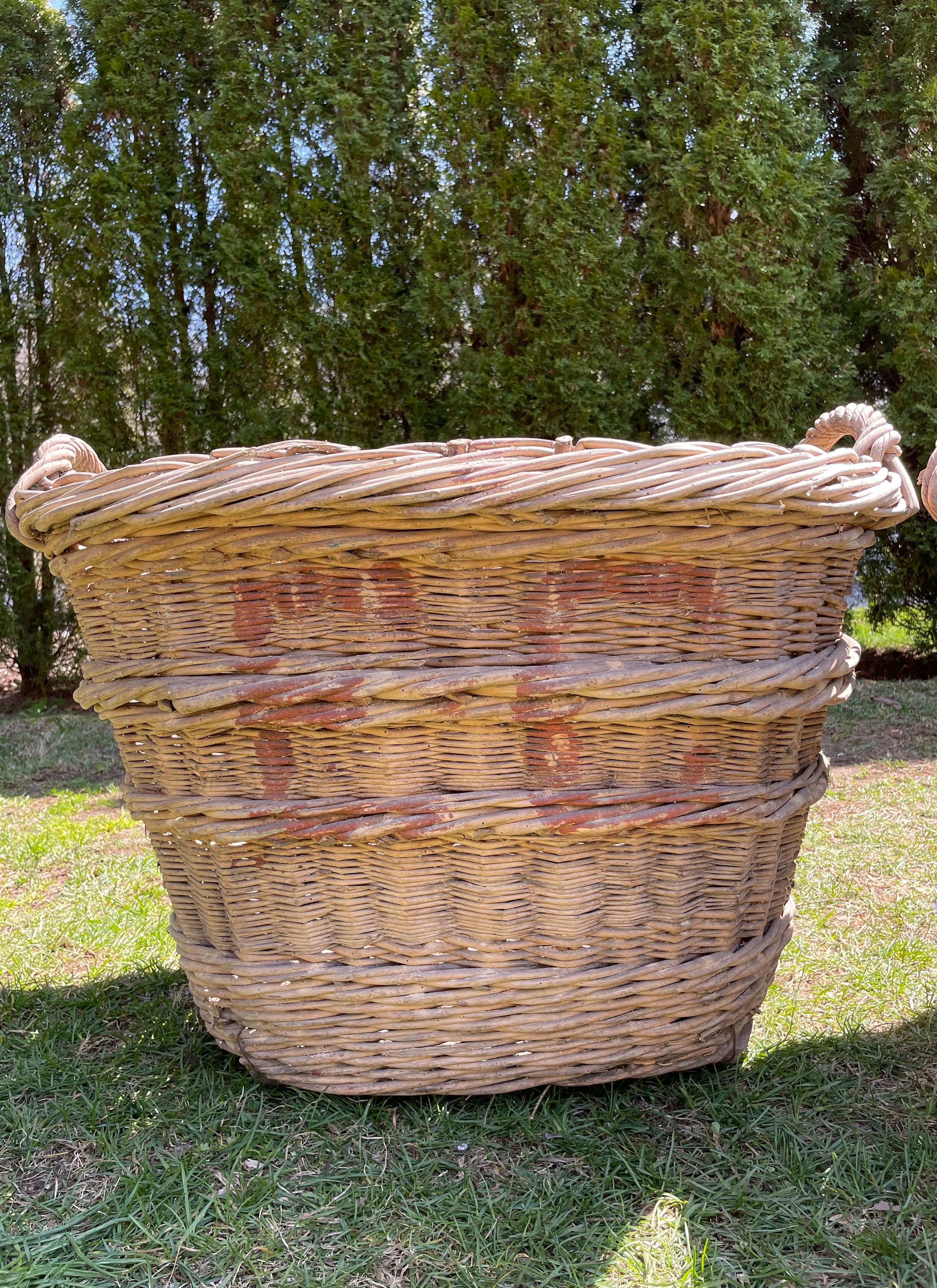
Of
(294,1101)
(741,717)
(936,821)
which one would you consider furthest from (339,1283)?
(936,821)

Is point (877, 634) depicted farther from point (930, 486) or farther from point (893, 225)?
point (930, 486)

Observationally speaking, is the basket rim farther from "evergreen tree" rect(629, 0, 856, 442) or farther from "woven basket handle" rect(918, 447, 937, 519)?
"evergreen tree" rect(629, 0, 856, 442)

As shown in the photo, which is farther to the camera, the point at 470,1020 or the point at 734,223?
the point at 734,223

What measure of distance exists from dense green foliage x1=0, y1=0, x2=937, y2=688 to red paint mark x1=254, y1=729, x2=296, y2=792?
3029 millimetres

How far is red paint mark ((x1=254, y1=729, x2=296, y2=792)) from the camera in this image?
55.7 inches

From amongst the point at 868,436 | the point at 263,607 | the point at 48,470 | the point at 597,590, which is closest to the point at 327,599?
the point at 263,607

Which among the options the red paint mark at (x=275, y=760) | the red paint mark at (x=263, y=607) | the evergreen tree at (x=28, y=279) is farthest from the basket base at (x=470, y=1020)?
the evergreen tree at (x=28, y=279)

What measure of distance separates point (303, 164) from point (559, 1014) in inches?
152

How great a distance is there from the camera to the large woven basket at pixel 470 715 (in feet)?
4.31

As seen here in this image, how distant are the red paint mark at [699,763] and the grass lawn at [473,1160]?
0.52 m

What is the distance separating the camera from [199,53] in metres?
4.66

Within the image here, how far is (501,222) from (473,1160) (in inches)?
142

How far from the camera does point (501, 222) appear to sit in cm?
413

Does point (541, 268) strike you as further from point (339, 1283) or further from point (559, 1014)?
point (339, 1283)
